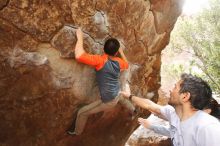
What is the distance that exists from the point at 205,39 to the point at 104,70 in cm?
1100

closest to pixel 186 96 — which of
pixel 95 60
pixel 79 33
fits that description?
pixel 95 60

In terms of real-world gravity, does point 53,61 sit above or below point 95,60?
below

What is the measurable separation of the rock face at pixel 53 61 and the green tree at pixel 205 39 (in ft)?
24.6

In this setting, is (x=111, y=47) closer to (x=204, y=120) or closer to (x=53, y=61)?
(x=53, y=61)

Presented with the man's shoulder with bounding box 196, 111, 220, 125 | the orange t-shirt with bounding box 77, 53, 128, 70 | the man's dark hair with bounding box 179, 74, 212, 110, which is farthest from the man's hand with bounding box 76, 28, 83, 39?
the man's shoulder with bounding box 196, 111, 220, 125

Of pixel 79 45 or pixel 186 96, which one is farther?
pixel 79 45

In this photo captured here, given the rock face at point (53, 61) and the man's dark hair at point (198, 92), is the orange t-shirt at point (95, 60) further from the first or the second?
the man's dark hair at point (198, 92)

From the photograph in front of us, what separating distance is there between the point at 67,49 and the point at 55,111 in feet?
4.21

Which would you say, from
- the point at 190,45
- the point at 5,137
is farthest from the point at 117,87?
the point at 190,45

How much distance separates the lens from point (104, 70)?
632 centimetres

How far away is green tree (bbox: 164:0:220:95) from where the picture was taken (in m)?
14.7

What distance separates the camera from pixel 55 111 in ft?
22.4

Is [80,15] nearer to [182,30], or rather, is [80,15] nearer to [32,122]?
[32,122]

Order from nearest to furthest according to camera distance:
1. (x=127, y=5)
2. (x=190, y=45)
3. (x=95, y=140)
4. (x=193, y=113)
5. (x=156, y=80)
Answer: (x=193, y=113)
(x=127, y=5)
(x=95, y=140)
(x=156, y=80)
(x=190, y=45)
